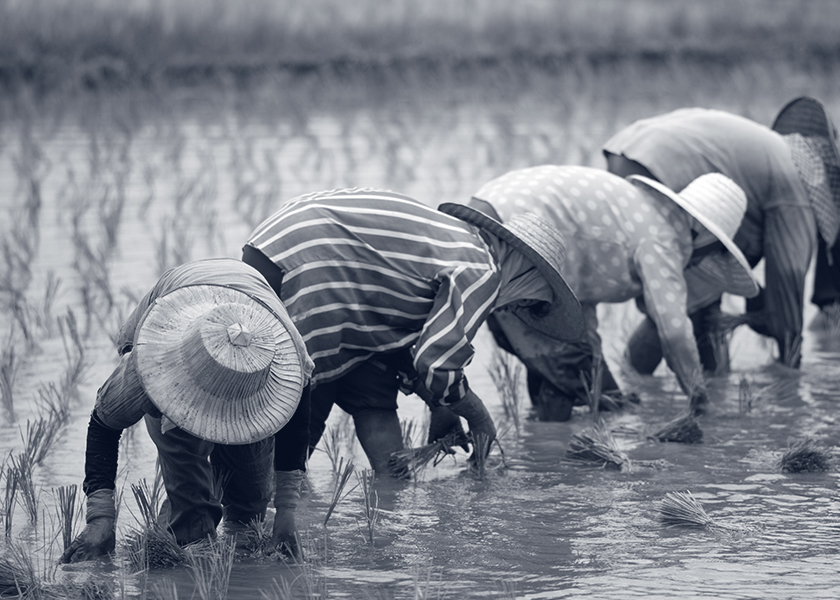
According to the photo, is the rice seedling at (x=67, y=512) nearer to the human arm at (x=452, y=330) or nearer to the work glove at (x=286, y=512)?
the work glove at (x=286, y=512)

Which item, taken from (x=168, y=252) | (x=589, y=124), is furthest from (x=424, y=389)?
(x=589, y=124)

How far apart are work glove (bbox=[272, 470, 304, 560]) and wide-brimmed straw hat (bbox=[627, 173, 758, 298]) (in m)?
1.80

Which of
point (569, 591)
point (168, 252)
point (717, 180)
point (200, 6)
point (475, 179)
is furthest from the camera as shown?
point (200, 6)

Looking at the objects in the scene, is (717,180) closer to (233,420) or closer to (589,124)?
(233,420)

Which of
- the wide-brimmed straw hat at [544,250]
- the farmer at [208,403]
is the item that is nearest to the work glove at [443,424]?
the wide-brimmed straw hat at [544,250]

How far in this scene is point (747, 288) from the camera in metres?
4.54

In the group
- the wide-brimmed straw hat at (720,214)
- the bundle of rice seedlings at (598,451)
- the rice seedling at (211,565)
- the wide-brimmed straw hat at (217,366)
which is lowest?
the rice seedling at (211,565)

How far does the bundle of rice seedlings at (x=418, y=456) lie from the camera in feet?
12.5

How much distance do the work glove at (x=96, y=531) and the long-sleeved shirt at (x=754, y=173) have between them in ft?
8.87

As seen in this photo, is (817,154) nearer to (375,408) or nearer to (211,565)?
(375,408)

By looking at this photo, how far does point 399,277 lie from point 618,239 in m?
1.01

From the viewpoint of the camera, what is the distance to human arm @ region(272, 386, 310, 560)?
298 cm

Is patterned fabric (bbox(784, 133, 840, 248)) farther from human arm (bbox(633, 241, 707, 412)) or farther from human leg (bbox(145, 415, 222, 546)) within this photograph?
human leg (bbox(145, 415, 222, 546))

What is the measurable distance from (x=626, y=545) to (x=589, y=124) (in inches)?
329
